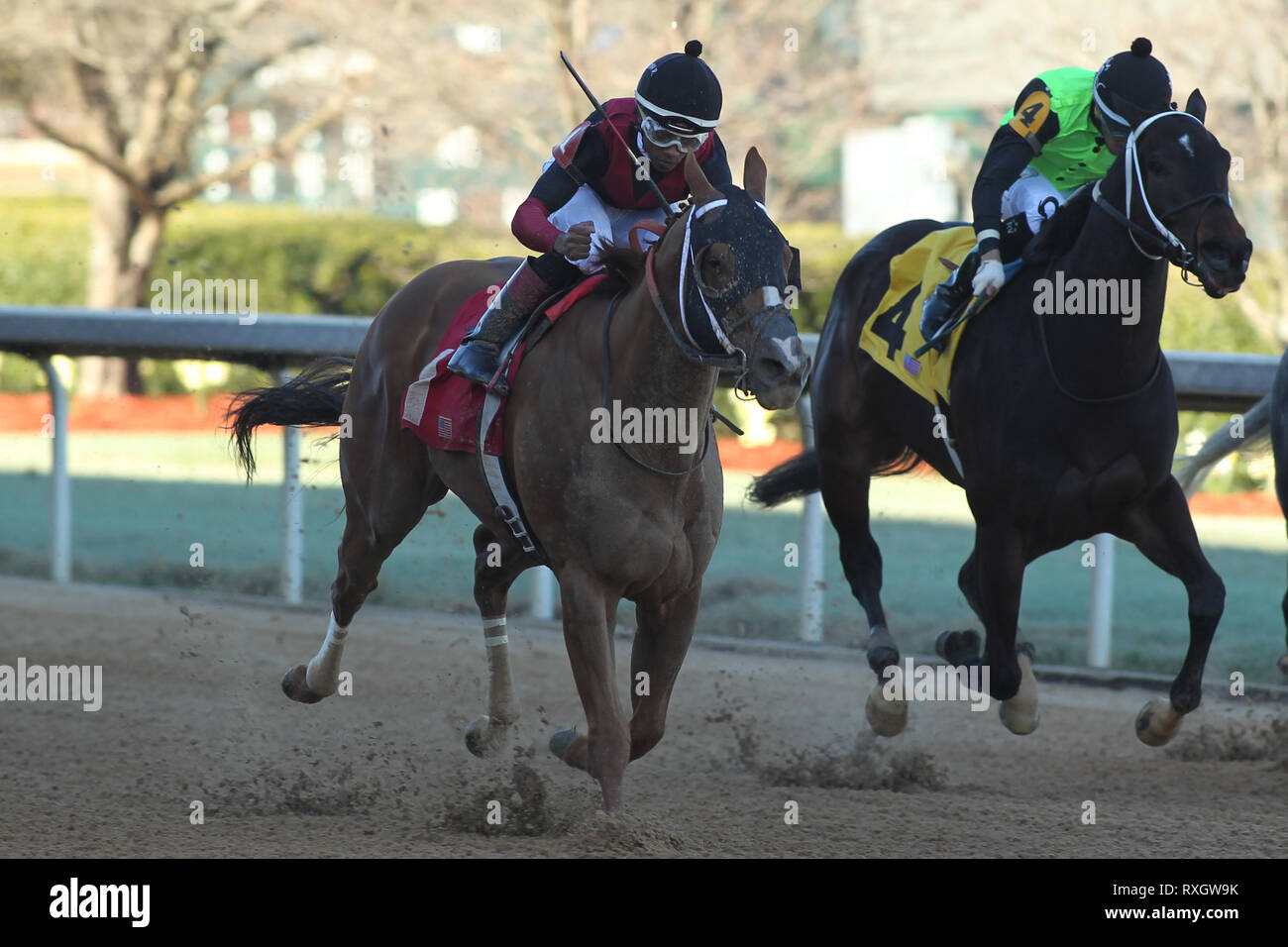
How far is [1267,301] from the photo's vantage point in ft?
45.7

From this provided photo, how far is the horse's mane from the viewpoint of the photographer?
454cm

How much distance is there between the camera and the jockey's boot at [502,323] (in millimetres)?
4238

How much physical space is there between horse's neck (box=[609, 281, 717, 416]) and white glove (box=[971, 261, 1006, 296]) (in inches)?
45.5

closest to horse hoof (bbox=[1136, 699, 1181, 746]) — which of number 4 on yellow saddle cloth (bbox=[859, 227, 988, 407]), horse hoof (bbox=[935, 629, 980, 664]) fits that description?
horse hoof (bbox=[935, 629, 980, 664])

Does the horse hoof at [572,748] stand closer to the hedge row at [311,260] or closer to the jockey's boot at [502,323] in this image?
the jockey's boot at [502,323]

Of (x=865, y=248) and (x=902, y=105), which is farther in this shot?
(x=902, y=105)

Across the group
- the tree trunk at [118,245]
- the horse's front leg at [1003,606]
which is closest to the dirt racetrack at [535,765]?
the horse's front leg at [1003,606]

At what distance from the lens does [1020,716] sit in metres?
4.82

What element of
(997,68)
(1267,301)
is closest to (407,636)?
(1267,301)

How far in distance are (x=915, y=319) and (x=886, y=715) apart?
1265mm

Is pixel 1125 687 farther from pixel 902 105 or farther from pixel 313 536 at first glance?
pixel 902 105

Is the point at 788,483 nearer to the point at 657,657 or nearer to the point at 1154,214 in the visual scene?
the point at 657,657

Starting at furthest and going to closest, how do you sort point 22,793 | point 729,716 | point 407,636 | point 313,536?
1. point 313,536
2. point 407,636
3. point 729,716
4. point 22,793
